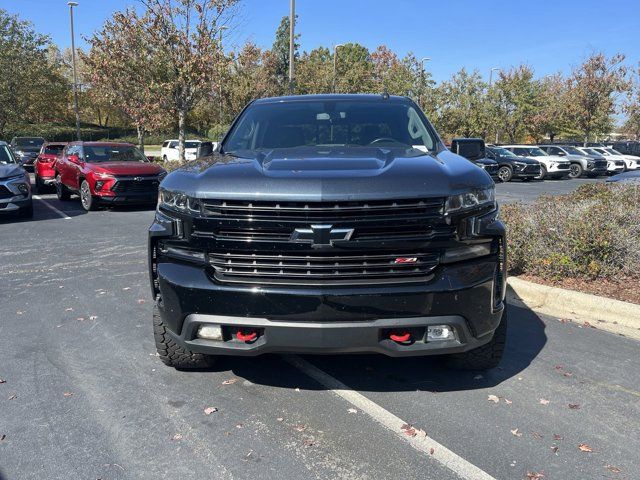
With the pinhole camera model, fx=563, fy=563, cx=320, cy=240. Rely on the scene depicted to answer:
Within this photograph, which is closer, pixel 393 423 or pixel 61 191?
pixel 393 423

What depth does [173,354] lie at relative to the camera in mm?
3857

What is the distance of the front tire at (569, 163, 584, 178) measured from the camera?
28.3m

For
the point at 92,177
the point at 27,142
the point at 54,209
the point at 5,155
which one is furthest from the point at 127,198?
the point at 27,142

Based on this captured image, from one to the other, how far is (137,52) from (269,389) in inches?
712

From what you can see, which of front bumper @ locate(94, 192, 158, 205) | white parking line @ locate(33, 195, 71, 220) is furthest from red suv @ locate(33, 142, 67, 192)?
front bumper @ locate(94, 192, 158, 205)

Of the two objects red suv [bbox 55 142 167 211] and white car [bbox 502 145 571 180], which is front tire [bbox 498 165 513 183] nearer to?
white car [bbox 502 145 571 180]

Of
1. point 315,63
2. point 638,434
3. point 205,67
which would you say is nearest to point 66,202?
point 205,67

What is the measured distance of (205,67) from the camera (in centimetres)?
1862

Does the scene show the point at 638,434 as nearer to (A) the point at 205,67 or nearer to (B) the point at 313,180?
(B) the point at 313,180

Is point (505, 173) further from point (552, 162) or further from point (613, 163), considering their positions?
point (613, 163)

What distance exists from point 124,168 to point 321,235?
1111cm

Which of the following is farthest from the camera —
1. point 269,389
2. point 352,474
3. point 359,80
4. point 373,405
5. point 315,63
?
point 315,63

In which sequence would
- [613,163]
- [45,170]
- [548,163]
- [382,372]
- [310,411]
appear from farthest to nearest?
[613,163] < [548,163] < [45,170] < [382,372] < [310,411]

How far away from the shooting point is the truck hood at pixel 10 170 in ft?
36.1
